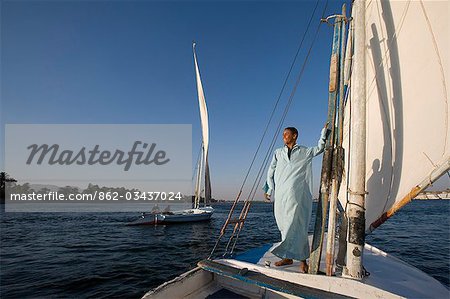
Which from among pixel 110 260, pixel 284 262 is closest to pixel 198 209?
pixel 110 260

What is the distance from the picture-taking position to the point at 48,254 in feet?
45.9

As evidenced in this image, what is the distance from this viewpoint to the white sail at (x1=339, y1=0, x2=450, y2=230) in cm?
340

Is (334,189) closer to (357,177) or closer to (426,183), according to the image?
(357,177)

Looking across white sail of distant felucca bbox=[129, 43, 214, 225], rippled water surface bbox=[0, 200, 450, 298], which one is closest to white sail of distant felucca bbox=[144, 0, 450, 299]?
rippled water surface bbox=[0, 200, 450, 298]

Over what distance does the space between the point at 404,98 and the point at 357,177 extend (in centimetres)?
152

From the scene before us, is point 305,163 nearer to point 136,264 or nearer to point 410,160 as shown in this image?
point 410,160

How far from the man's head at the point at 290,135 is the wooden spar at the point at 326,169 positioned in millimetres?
642

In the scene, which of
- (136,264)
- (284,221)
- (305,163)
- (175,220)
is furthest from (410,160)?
(175,220)

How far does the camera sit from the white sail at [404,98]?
134 inches

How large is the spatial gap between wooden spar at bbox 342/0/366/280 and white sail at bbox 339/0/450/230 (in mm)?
665

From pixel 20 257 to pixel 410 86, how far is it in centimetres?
1755

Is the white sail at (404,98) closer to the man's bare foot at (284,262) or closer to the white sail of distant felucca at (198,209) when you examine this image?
the man's bare foot at (284,262)

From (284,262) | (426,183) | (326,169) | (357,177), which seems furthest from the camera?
(284,262)

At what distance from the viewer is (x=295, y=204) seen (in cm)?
412
